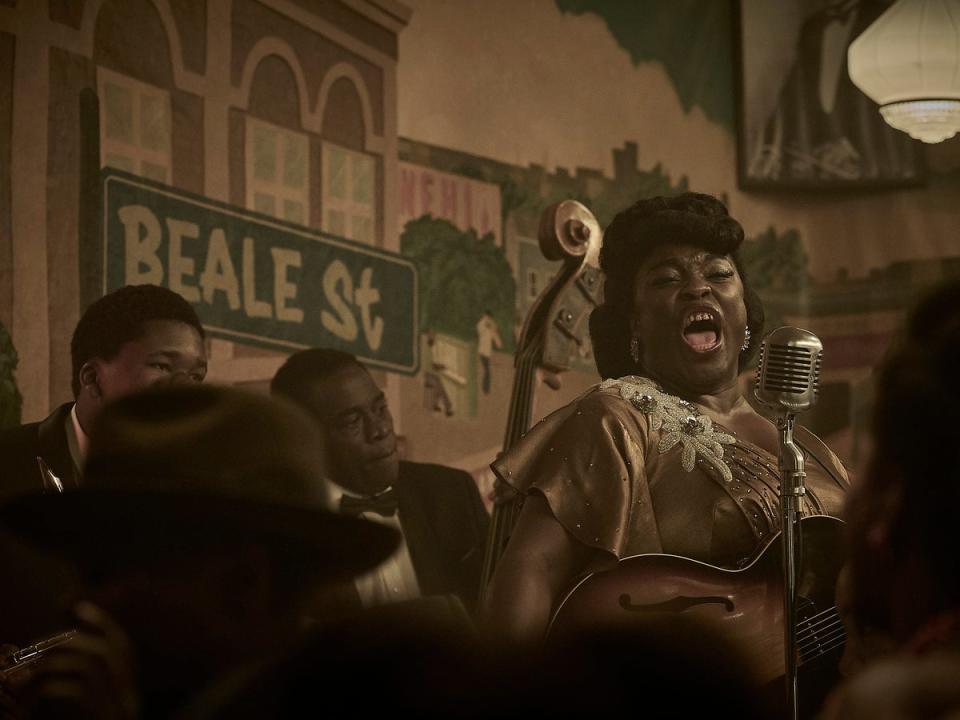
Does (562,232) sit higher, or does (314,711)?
(562,232)

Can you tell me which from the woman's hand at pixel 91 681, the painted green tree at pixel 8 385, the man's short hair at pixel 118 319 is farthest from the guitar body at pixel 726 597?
the woman's hand at pixel 91 681

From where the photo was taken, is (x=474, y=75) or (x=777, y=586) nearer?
(x=777, y=586)

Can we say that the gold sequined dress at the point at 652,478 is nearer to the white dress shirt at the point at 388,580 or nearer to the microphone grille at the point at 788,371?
the microphone grille at the point at 788,371

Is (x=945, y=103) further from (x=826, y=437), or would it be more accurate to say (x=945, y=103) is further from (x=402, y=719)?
(x=402, y=719)

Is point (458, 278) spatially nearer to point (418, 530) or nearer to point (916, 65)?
point (418, 530)

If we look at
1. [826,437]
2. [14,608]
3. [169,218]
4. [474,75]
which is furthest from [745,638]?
[826,437]

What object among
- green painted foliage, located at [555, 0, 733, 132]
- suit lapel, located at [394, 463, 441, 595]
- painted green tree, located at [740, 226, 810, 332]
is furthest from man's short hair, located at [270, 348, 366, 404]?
painted green tree, located at [740, 226, 810, 332]

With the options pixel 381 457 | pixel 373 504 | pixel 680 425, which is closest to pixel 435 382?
pixel 381 457

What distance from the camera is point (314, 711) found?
708 millimetres

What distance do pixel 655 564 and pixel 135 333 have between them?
4.34 ft

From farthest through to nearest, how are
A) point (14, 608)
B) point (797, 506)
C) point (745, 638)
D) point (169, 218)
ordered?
point (169, 218)
point (14, 608)
point (745, 638)
point (797, 506)

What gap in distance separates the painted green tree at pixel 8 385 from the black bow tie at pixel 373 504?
923 millimetres

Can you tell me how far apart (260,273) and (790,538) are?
2.23 meters

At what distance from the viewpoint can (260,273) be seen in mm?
4195
